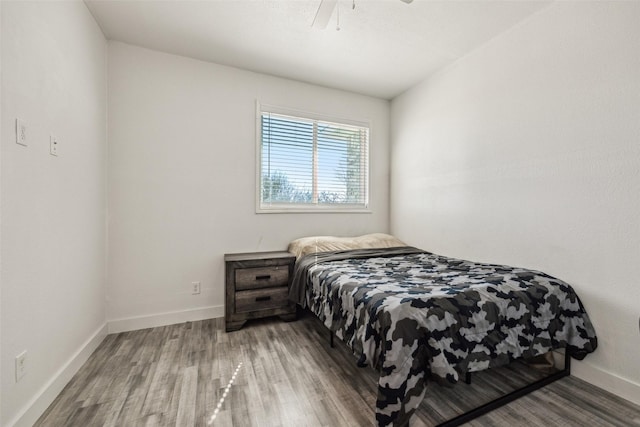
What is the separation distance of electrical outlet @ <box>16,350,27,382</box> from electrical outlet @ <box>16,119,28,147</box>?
1.00 m

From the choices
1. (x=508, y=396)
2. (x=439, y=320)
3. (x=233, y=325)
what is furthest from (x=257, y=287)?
(x=508, y=396)

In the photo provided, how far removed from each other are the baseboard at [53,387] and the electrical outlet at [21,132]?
4.16 ft

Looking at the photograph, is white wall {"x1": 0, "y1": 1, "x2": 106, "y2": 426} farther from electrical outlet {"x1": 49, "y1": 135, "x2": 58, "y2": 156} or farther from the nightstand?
the nightstand

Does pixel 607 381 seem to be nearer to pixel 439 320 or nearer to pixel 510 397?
pixel 510 397

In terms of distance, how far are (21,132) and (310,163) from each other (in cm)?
238

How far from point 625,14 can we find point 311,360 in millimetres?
2968

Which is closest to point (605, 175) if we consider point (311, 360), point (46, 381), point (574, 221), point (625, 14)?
point (574, 221)

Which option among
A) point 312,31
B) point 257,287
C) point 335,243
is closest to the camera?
point 312,31

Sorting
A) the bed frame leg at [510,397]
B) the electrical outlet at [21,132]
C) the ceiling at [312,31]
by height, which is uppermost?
the ceiling at [312,31]

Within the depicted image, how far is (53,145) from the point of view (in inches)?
61.9

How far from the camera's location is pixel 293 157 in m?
3.17

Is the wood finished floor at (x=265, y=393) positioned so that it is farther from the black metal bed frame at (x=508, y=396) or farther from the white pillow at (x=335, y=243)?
the white pillow at (x=335, y=243)

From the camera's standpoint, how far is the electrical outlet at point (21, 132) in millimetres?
1268

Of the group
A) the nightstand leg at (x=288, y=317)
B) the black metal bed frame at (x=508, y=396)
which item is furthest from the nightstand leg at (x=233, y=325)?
the black metal bed frame at (x=508, y=396)
